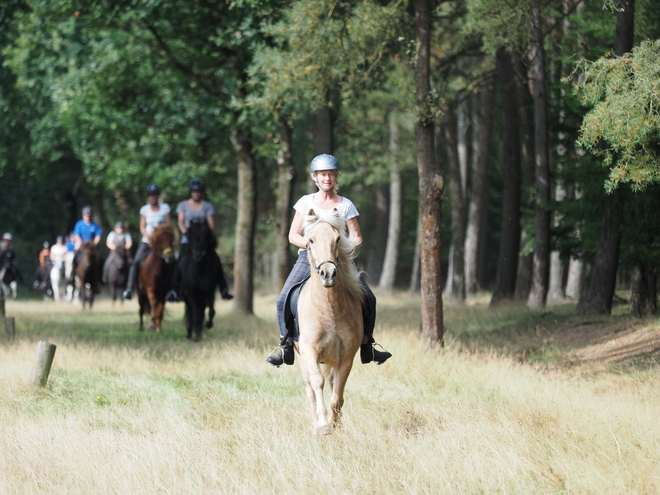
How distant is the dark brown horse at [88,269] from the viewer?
28.2 metres

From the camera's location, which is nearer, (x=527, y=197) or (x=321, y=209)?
(x=321, y=209)

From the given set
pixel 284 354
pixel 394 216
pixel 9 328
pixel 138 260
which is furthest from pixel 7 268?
pixel 284 354

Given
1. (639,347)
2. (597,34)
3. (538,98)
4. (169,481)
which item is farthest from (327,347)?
(538,98)

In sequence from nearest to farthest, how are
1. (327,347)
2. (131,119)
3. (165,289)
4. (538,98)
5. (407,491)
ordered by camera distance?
1. (407,491)
2. (327,347)
3. (165,289)
4. (538,98)
5. (131,119)

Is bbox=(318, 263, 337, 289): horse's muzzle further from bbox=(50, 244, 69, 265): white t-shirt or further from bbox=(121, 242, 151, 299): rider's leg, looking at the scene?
bbox=(50, 244, 69, 265): white t-shirt

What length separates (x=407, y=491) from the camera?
22.3 ft

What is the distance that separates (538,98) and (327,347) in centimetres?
1490

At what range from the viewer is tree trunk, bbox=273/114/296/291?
23.5 meters

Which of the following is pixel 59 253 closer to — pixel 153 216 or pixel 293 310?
pixel 153 216

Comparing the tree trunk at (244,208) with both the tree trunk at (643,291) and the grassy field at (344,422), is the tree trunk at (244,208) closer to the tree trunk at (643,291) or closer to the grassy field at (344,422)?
the grassy field at (344,422)

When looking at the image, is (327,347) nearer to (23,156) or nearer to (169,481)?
(169,481)

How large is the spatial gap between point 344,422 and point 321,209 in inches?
78.8

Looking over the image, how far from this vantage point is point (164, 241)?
62.5 feet

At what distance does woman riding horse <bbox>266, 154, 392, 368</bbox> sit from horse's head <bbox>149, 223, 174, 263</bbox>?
9.72m
